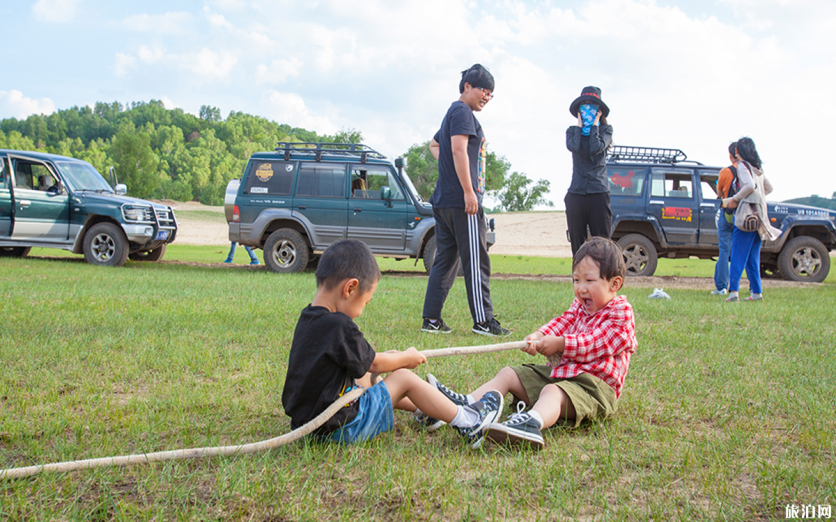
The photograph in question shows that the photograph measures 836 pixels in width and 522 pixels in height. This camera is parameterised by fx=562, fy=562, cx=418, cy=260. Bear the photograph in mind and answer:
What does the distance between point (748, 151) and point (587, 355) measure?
6.28 m

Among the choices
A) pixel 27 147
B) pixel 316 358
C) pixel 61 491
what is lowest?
pixel 61 491

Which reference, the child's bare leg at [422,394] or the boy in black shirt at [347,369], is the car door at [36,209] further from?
the child's bare leg at [422,394]

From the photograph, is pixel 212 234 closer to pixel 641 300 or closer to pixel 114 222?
pixel 114 222

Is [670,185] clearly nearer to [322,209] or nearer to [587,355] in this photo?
[322,209]

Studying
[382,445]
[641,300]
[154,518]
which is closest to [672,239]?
[641,300]

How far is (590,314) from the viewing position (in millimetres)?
2793

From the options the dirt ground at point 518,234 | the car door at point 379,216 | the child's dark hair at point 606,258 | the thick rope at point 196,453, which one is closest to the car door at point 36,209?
the car door at point 379,216

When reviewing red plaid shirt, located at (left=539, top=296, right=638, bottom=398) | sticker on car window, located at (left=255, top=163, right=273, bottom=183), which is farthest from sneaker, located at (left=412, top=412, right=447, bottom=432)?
sticker on car window, located at (left=255, top=163, right=273, bottom=183)

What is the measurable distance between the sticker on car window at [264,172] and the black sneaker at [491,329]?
26.2ft

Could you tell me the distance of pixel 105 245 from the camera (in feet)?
37.3

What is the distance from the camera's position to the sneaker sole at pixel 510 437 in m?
2.22

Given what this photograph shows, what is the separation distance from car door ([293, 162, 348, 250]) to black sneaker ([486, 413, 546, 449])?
940cm

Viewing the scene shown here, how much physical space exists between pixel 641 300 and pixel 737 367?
3706mm

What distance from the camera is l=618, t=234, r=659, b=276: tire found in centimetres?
1163
